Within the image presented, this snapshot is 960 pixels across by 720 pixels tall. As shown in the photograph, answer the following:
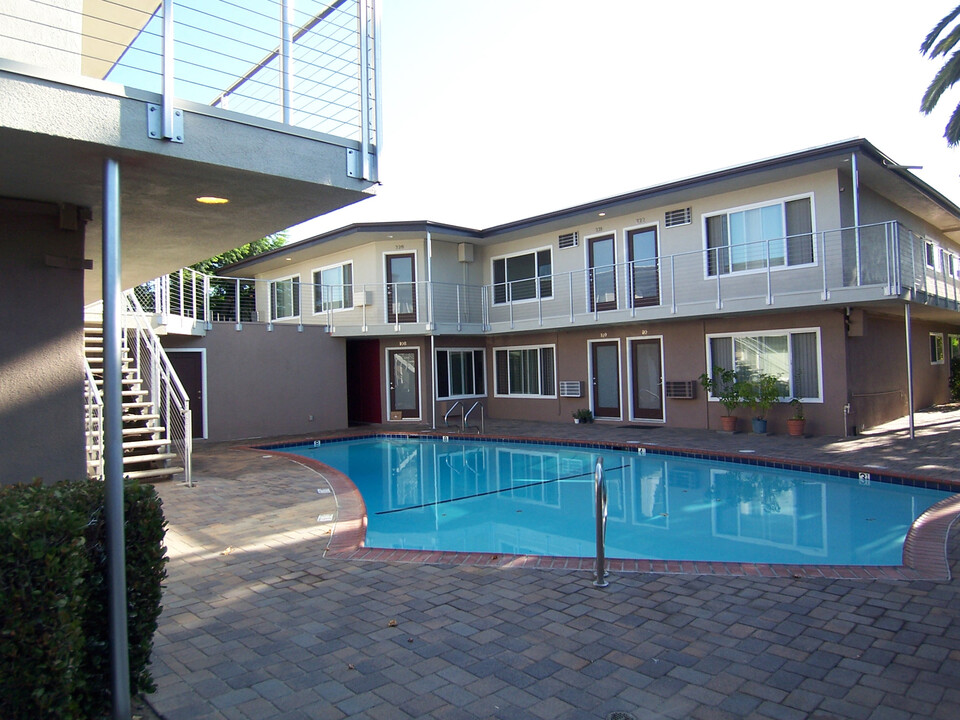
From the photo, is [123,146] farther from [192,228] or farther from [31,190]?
[192,228]

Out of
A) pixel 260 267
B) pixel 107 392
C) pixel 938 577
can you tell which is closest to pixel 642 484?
pixel 938 577

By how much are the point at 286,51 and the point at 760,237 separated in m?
11.6

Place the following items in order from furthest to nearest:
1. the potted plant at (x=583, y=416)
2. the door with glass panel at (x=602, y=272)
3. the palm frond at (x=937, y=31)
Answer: the potted plant at (x=583, y=416)
the door with glass panel at (x=602, y=272)
the palm frond at (x=937, y=31)

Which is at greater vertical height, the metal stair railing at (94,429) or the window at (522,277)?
the window at (522,277)

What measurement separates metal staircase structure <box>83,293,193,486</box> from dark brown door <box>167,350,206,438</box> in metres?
3.12

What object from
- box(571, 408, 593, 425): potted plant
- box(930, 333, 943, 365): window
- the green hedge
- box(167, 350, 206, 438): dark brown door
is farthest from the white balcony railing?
the green hedge

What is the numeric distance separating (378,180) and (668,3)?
9.95 m

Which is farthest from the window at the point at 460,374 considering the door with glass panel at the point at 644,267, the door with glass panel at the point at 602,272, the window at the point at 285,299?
the window at the point at 285,299

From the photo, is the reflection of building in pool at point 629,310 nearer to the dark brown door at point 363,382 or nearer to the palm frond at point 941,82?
the dark brown door at point 363,382

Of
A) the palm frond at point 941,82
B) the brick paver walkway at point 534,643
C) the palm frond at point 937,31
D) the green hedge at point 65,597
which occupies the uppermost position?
the palm frond at point 937,31

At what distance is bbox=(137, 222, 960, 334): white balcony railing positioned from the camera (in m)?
11.9

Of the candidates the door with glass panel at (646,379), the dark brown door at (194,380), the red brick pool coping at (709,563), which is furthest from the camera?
the door with glass panel at (646,379)

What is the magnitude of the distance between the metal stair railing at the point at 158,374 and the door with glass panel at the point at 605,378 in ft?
33.1

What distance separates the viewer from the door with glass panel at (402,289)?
17625 millimetres
